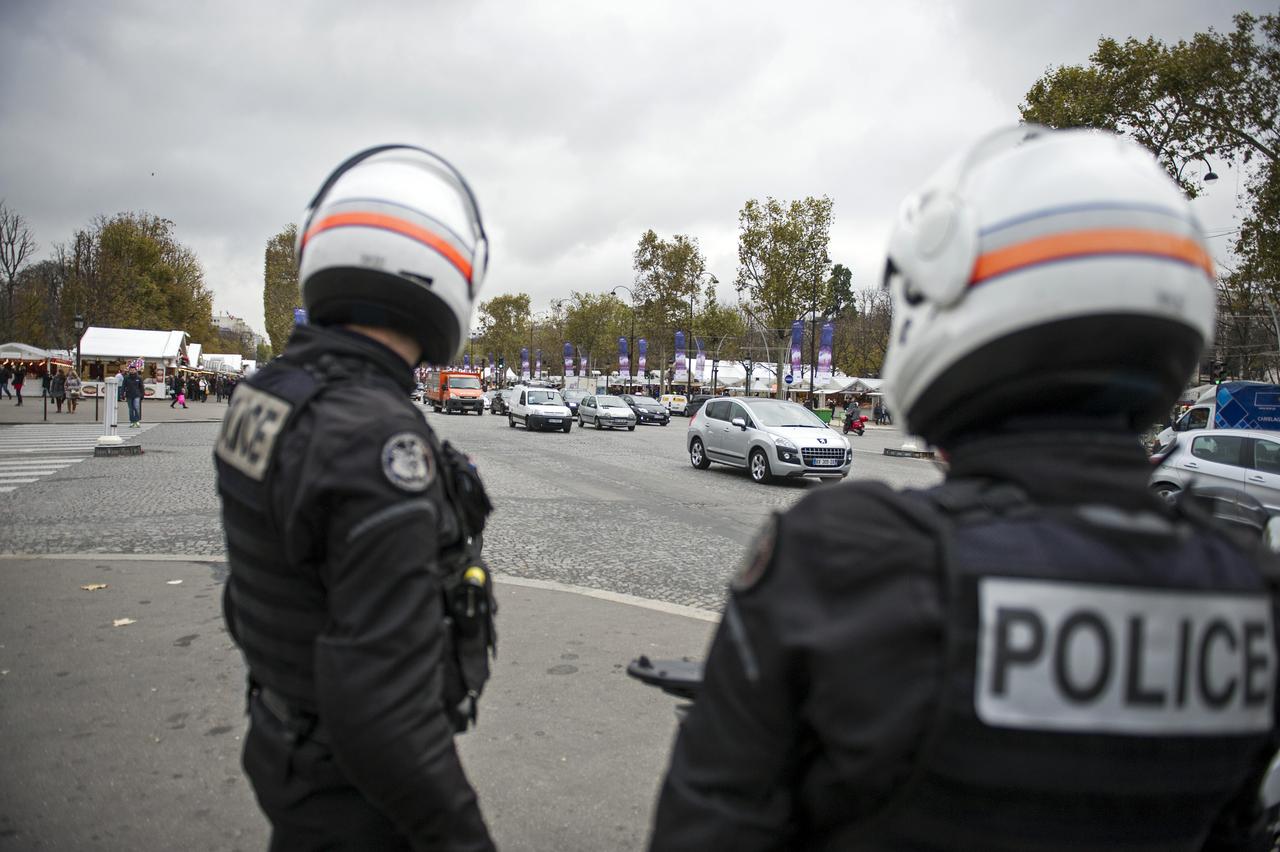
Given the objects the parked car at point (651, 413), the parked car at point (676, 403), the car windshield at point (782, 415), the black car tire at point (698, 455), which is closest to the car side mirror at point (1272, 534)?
the car windshield at point (782, 415)

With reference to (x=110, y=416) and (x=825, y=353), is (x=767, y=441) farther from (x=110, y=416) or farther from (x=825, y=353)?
(x=825, y=353)

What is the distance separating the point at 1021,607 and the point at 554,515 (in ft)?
28.1

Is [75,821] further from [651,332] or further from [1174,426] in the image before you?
[651,332]

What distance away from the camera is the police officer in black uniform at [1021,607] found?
0.90 m

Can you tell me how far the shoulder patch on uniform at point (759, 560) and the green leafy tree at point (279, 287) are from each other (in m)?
74.5

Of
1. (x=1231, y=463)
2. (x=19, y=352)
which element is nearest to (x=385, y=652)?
(x=1231, y=463)

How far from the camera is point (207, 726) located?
3412mm

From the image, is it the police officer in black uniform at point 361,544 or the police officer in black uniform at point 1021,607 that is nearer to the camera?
the police officer in black uniform at point 1021,607

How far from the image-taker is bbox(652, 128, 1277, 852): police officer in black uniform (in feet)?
2.97

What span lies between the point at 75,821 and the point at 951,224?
327cm

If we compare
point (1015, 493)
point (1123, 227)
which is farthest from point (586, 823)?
point (1123, 227)

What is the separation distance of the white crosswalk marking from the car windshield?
11.0 metres

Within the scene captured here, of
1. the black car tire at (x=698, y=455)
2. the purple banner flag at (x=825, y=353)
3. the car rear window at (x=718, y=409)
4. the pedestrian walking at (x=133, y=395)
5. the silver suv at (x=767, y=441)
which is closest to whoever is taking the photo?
the silver suv at (x=767, y=441)

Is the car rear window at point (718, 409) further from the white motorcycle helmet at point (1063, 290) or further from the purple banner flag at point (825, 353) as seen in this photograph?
the purple banner flag at point (825, 353)
